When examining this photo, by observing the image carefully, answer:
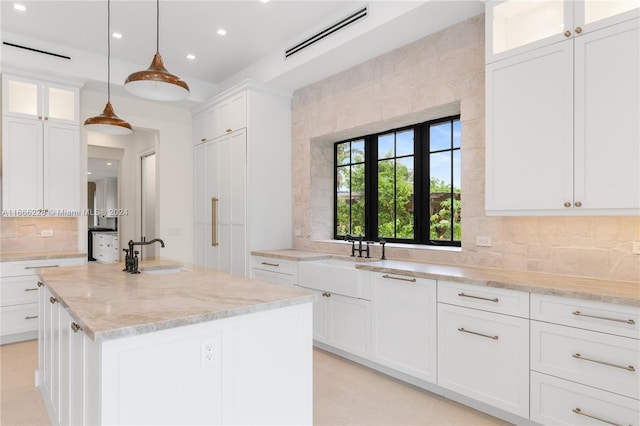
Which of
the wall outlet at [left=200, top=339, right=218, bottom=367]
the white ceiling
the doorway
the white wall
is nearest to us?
the wall outlet at [left=200, top=339, right=218, bottom=367]

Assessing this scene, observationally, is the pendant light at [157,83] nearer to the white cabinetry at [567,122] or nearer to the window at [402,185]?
the white cabinetry at [567,122]

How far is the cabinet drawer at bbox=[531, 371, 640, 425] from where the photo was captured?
188cm

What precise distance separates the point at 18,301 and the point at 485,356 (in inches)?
173

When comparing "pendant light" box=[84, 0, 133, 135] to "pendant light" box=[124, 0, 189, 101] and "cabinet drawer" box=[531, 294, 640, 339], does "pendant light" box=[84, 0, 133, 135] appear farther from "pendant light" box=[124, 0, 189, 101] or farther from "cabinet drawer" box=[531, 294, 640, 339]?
"cabinet drawer" box=[531, 294, 640, 339]

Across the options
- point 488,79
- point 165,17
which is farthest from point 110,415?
point 165,17

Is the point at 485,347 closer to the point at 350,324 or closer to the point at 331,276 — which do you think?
the point at 350,324

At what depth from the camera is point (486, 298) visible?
2.38 metres

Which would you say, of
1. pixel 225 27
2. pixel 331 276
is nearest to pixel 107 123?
pixel 225 27

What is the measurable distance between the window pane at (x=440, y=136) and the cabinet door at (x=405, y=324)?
1.44 meters

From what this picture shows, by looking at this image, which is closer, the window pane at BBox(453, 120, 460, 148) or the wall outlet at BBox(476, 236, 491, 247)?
the wall outlet at BBox(476, 236, 491, 247)

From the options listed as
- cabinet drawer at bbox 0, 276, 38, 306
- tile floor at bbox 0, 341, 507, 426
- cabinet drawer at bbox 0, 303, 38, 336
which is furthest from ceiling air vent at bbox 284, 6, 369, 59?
cabinet drawer at bbox 0, 303, 38, 336

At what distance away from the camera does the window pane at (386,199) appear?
4070mm

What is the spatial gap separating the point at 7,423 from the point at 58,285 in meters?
1.06

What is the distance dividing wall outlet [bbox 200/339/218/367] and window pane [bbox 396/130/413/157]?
2.92 metres
